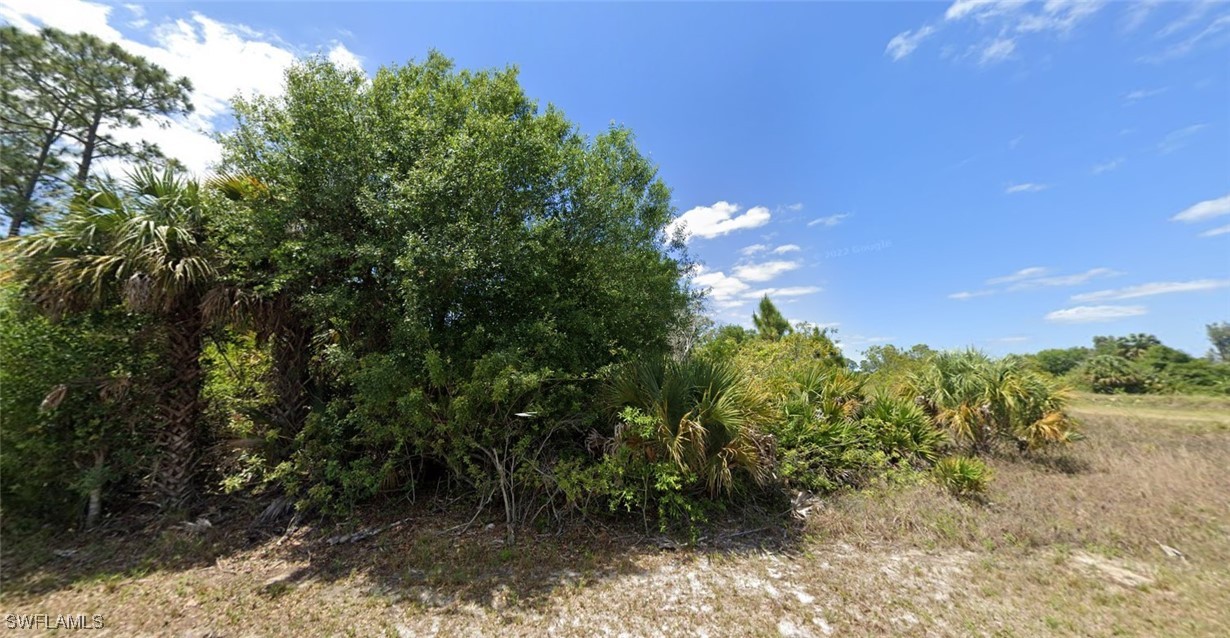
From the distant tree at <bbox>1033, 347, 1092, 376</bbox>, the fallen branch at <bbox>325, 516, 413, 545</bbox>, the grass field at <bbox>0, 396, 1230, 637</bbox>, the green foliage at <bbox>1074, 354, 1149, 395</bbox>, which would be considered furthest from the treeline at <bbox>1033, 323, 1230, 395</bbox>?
the fallen branch at <bbox>325, 516, 413, 545</bbox>

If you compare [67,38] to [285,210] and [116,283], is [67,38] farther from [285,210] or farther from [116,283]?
[285,210]

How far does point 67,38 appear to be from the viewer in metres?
13.2

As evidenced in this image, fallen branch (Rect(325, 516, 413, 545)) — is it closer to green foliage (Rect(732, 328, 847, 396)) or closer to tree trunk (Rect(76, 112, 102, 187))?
green foliage (Rect(732, 328, 847, 396))

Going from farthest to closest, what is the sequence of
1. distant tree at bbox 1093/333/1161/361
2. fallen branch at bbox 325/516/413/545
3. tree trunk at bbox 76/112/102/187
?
distant tree at bbox 1093/333/1161/361, tree trunk at bbox 76/112/102/187, fallen branch at bbox 325/516/413/545

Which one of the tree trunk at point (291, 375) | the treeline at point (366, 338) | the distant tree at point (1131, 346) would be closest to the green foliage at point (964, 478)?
the treeline at point (366, 338)

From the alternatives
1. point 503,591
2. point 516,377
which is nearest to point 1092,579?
point 503,591

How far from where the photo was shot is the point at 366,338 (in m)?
5.62

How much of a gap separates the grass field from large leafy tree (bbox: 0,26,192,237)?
14357 mm

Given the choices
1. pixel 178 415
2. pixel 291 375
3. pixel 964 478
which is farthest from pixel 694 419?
pixel 178 415

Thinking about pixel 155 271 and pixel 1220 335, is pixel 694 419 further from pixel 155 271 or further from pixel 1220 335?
pixel 1220 335

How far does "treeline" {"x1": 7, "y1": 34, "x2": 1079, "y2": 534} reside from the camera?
16.3 ft

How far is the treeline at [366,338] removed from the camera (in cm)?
497

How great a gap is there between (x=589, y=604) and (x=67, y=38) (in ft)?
71.6

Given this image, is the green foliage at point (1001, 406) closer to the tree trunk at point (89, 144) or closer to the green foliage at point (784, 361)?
the green foliage at point (784, 361)
